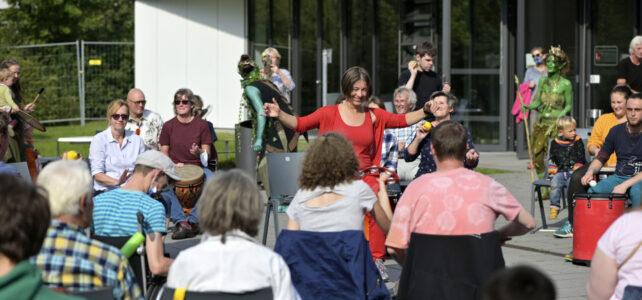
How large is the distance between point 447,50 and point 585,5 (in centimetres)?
384

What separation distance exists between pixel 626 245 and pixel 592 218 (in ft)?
13.0

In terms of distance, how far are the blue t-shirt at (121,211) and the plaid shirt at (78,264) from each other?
1289 mm

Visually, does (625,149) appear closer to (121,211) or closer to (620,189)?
(620,189)

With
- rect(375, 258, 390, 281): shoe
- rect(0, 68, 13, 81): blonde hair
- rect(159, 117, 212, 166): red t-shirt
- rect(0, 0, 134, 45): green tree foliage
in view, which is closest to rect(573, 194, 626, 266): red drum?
rect(375, 258, 390, 281): shoe

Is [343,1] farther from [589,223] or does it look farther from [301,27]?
[589,223]

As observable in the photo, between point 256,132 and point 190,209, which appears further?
point 256,132

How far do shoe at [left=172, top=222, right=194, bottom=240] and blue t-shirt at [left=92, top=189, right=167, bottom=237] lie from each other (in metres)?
4.08

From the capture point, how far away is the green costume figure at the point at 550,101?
466 inches

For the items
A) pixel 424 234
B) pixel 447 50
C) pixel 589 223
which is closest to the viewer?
pixel 424 234

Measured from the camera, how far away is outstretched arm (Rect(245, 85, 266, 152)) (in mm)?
10258

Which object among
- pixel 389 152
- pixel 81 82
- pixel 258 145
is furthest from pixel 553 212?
pixel 81 82

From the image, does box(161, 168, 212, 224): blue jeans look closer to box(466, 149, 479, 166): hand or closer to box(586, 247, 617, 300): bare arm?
box(466, 149, 479, 166): hand

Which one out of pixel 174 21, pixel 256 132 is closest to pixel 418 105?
pixel 256 132

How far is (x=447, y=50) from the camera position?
14.6m
